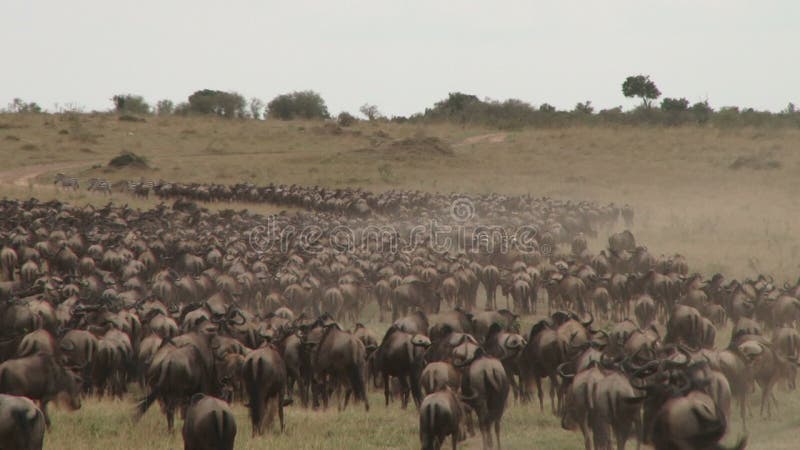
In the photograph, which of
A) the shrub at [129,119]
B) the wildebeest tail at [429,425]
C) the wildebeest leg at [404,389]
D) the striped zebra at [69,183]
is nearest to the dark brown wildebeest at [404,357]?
the wildebeest leg at [404,389]

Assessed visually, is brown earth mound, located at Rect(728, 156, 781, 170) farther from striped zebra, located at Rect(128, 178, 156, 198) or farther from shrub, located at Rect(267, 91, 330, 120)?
shrub, located at Rect(267, 91, 330, 120)

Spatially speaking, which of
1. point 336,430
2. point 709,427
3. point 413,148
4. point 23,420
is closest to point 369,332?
point 336,430

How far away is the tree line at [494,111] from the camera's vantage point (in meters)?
88.2

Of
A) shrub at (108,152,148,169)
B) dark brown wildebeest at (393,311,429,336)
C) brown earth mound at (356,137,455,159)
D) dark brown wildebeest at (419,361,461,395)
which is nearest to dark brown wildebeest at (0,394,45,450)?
dark brown wildebeest at (419,361,461,395)

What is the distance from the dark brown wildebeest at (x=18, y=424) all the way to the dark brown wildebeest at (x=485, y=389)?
5.45m

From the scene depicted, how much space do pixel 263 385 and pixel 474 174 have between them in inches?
1975

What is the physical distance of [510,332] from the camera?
1455 cm

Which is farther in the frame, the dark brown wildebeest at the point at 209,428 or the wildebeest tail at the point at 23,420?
the dark brown wildebeest at the point at 209,428

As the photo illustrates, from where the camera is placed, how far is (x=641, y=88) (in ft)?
386

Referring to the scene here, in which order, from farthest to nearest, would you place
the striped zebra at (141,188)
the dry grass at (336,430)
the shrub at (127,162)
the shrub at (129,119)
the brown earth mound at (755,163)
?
1. the shrub at (129,119)
2. the shrub at (127,162)
3. the brown earth mound at (755,163)
4. the striped zebra at (141,188)
5. the dry grass at (336,430)

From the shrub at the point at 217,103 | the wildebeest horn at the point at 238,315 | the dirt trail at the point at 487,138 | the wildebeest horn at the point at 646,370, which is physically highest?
the shrub at the point at 217,103

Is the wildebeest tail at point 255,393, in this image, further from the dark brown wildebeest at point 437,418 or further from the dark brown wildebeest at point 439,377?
the dark brown wildebeest at point 437,418

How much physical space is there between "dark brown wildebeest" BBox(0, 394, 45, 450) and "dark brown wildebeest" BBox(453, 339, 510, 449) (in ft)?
17.9

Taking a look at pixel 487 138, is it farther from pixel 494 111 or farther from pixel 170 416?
pixel 170 416
